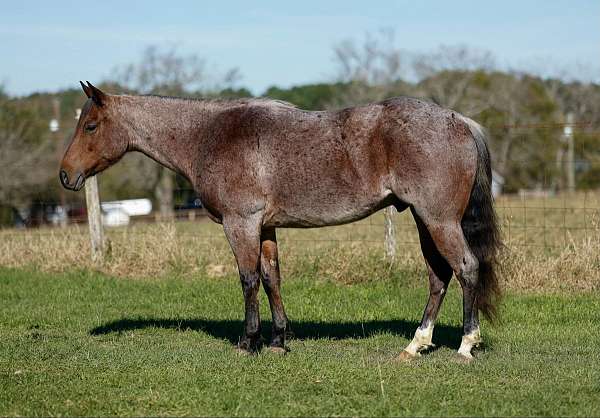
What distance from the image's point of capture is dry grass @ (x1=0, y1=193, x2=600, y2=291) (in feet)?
34.0

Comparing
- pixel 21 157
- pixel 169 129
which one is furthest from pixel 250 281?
pixel 21 157

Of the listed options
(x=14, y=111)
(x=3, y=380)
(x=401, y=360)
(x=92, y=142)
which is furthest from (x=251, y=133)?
(x=14, y=111)

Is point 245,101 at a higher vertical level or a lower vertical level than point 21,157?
higher

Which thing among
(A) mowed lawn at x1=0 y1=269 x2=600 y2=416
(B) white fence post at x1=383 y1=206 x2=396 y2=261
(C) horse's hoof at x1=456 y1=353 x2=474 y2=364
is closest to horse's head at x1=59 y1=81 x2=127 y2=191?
(A) mowed lawn at x1=0 y1=269 x2=600 y2=416

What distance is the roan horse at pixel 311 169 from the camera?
6.61 metres

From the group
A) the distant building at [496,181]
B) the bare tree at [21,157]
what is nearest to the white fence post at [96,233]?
the distant building at [496,181]

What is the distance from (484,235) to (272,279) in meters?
2.02

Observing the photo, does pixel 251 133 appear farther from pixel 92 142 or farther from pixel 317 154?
pixel 92 142

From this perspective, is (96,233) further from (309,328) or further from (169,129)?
(169,129)

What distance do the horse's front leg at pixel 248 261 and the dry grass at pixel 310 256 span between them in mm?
3905

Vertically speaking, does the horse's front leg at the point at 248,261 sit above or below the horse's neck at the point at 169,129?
below

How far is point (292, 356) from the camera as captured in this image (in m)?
7.01

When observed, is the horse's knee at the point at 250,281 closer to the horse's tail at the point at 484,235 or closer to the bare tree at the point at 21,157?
the horse's tail at the point at 484,235

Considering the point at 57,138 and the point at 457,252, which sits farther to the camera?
the point at 57,138
